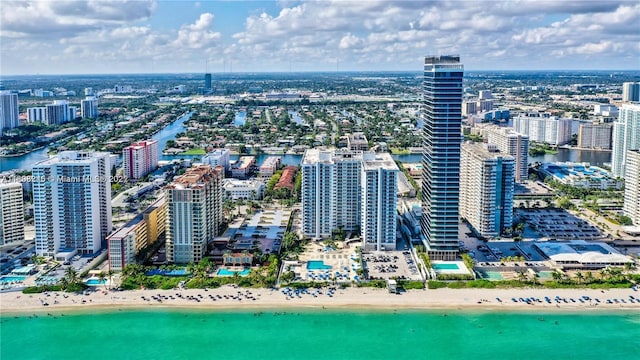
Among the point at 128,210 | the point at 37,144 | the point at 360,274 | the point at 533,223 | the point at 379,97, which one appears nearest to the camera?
the point at 360,274

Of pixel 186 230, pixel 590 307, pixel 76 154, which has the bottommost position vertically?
pixel 590 307

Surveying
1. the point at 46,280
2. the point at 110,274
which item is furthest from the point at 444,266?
the point at 46,280

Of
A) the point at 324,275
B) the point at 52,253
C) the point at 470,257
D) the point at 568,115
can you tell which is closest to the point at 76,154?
the point at 52,253

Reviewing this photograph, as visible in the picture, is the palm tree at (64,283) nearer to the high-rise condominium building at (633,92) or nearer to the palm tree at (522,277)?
the palm tree at (522,277)

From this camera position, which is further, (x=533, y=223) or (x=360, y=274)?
(x=533, y=223)

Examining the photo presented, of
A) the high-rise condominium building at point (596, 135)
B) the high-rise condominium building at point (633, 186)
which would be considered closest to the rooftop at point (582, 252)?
the high-rise condominium building at point (633, 186)

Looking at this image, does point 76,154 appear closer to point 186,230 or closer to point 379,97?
point 186,230
